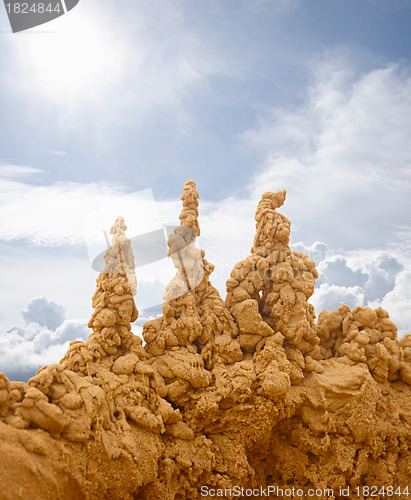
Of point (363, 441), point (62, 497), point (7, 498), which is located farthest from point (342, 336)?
point (7, 498)

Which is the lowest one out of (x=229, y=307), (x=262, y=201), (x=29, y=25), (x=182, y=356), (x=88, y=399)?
(x=88, y=399)

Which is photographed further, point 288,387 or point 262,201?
point 262,201

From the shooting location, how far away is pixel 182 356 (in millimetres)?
6930

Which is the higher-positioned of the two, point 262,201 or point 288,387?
point 262,201

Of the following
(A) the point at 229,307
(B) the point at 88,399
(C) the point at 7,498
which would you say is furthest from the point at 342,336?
(C) the point at 7,498

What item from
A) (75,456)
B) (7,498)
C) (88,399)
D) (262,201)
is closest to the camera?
(7,498)

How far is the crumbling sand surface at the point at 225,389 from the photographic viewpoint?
5.54 meters

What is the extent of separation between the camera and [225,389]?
22.4 ft

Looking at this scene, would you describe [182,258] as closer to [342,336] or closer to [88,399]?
[88,399]

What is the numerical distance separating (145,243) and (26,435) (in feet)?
12.0

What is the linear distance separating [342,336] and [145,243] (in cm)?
421

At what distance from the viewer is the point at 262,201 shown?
8375 millimetres

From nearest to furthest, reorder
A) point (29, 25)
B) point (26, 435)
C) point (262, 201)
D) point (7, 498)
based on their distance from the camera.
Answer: point (7, 498) → point (26, 435) → point (29, 25) → point (262, 201)

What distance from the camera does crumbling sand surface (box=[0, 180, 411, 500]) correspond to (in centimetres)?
554
